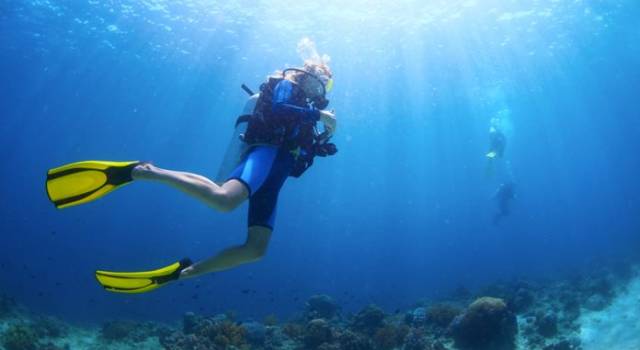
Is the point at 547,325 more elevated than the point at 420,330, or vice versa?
the point at 547,325

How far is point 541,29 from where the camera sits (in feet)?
105

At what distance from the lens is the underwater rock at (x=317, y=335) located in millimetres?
11383

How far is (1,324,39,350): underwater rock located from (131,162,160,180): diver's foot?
11.7m

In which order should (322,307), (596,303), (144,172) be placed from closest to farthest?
(144,172) → (596,303) → (322,307)

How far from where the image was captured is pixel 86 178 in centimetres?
458

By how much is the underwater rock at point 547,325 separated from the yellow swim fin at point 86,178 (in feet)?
37.9

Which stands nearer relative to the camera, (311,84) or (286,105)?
(286,105)

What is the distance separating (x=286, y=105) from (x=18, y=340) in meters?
13.0

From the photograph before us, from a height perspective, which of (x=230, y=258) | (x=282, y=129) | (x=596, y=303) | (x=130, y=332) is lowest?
(x=130, y=332)

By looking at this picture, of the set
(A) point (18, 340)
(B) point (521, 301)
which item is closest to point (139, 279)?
(A) point (18, 340)

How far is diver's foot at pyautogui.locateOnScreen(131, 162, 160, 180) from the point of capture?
449 centimetres

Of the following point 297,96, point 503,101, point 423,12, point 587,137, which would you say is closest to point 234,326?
point 297,96

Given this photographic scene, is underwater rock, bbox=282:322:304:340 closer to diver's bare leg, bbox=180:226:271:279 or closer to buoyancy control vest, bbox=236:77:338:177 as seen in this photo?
diver's bare leg, bbox=180:226:271:279

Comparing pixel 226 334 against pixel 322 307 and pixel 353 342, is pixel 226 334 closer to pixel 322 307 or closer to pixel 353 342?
pixel 353 342
